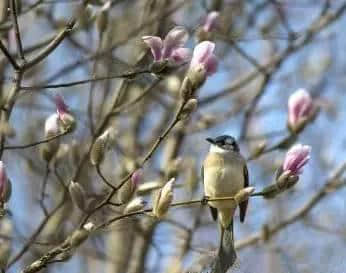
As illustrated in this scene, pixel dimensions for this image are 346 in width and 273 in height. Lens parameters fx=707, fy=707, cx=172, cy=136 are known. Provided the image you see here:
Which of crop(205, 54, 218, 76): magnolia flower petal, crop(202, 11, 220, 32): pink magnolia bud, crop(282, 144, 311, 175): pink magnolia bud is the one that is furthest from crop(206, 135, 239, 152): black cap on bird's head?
crop(282, 144, 311, 175): pink magnolia bud

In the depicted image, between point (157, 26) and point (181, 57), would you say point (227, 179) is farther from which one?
point (157, 26)

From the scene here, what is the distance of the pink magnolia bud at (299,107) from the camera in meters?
2.32

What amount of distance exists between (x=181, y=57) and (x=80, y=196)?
438mm

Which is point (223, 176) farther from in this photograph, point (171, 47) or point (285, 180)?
point (171, 47)

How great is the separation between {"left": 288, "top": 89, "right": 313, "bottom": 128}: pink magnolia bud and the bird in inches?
8.5

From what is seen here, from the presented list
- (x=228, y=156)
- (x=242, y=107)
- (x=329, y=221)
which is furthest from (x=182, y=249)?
(x=329, y=221)

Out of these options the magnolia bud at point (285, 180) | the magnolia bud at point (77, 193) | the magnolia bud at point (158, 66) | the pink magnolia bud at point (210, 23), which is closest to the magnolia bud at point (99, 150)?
the magnolia bud at point (77, 193)

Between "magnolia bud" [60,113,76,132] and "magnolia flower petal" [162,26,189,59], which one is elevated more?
"magnolia flower petal" [162,26,189,59]

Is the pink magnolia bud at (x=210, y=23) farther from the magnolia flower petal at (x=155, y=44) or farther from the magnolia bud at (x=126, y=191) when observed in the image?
the magnolia bud at (x=126, y=191)

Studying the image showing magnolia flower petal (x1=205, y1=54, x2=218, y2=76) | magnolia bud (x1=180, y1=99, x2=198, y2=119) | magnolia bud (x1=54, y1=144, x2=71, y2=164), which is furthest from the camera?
magnolia bud (x1=54, y1=144, x2=71, y2=164)

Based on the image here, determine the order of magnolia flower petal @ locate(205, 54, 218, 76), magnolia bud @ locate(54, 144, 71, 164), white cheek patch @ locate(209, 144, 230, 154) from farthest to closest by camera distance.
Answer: white cheek patch @ locate(209, 144, 230, 154) → magnolia bud @ locate(54, 144, 71, 164) → magnolia flower petal @ locate(205, 54, 218, 76)

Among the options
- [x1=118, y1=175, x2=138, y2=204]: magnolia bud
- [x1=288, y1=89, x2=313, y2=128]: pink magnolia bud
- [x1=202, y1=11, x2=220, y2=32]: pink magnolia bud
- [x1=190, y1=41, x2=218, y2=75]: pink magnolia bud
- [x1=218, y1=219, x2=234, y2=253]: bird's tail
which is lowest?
[x1=218, y1=219, x2=234, y2=253]: bird's tail

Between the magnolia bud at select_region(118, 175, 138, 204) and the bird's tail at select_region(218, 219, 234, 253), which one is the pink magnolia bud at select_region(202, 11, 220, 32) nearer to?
the bird's tail at select_region(218, 219, 234, 253)

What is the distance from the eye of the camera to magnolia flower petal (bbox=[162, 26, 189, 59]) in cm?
180
